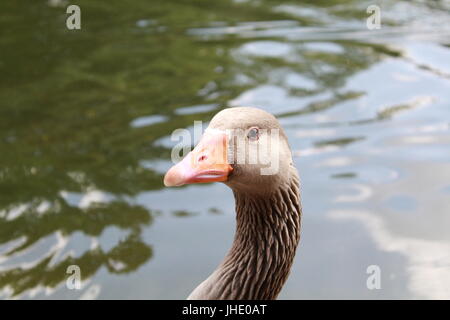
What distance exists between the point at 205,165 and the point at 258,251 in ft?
2.20

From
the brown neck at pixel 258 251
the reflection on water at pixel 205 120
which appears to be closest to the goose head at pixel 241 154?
the brown neck at pixel 258 251

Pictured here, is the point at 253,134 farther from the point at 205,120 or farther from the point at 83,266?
the point at 205,120

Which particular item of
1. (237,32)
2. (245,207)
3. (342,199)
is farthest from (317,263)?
(237,32)

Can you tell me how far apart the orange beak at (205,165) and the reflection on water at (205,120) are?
88.0 inches

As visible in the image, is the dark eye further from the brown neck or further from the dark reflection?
the dark reflection

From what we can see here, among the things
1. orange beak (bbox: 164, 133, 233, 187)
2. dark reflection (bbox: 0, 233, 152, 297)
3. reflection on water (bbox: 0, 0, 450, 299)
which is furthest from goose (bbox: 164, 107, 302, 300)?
dark reflection (bbox: 0, 233, 152, 297)

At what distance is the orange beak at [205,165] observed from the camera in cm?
290

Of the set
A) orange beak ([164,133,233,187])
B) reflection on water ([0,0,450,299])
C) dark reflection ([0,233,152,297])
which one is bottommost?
dark reflection ([0,233,152,297])

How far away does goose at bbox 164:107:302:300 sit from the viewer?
304 centimetres

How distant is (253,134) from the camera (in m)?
3.15

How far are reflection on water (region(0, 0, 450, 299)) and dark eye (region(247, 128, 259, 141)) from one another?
7.19 ft

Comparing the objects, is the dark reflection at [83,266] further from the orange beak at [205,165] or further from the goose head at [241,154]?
the orange beak at [205,165]
